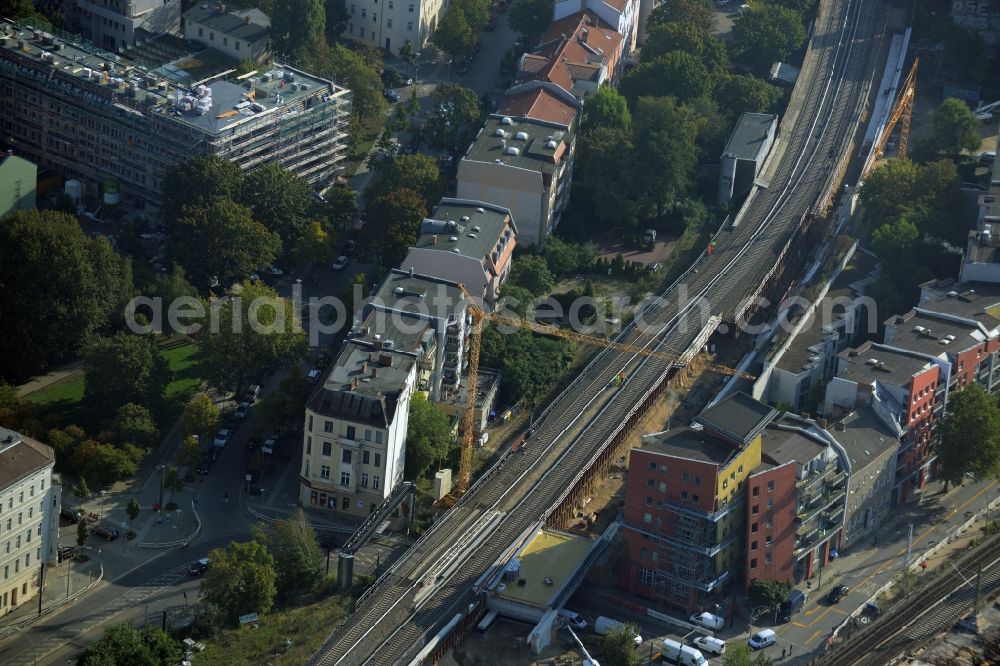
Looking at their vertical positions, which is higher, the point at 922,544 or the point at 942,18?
the point at 942,18

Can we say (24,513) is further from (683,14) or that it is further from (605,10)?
(683,14)

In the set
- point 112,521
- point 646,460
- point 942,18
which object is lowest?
point 112,521

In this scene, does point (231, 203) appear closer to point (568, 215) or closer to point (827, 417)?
point (568, 215)

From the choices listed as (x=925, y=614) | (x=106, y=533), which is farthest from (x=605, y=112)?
(x=106, y=533)

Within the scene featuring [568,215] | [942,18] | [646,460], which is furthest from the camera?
[942,18]

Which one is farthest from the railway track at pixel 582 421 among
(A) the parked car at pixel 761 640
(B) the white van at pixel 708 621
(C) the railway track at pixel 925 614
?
(C) the railway track at pixel 925 614

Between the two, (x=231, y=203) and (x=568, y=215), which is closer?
(x=231, y=203)

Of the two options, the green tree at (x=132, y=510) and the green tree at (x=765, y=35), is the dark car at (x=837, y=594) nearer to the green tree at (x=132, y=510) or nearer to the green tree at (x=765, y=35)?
the green tree at (x=132, y=510)

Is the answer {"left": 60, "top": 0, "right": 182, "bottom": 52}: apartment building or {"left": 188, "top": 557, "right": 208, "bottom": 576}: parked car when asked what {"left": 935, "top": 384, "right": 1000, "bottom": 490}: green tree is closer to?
{"left": 188, "top": 557, "right": 208, "bottom": 576}: parked car

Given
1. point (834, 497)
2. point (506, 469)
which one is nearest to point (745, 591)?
point (834, 497)
